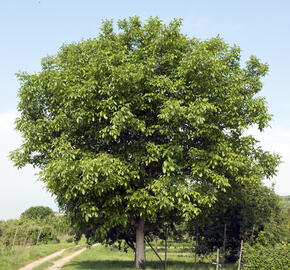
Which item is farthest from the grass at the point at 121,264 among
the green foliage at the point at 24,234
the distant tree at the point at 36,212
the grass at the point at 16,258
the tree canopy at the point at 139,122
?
the distant tree at the point at 36,212

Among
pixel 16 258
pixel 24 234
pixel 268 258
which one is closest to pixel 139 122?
pixel 268 258

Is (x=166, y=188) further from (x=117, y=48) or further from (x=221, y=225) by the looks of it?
(x=221, y=225)

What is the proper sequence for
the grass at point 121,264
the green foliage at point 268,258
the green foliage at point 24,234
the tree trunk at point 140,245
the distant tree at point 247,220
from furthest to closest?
the green foliage at point 24,234 < the distant tree at point 247,220 < the grass at point 121,264 < the tree trunk at point 140,245 < the green foliage at point 268,258

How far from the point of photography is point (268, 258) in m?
20.1

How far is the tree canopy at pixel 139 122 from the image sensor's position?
16.1 metres

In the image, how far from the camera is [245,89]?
20.5 m

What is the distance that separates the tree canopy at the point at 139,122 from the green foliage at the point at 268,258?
17.6 ft

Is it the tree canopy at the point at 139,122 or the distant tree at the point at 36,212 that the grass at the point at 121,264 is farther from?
the distant tree at the point at 36,212

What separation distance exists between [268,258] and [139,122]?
12514 millimetres

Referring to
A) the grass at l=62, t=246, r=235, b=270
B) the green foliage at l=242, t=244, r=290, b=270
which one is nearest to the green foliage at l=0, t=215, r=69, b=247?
the grass at l=62, t=246, r=235, b=270

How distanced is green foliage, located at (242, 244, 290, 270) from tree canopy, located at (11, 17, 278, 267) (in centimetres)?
536

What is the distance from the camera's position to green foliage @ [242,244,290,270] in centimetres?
1966

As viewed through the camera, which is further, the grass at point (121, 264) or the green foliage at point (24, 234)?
the green foliage at point (24, 234)

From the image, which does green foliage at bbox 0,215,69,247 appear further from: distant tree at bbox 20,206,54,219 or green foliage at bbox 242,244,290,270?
distant tree at bbox 20,206,54,219
